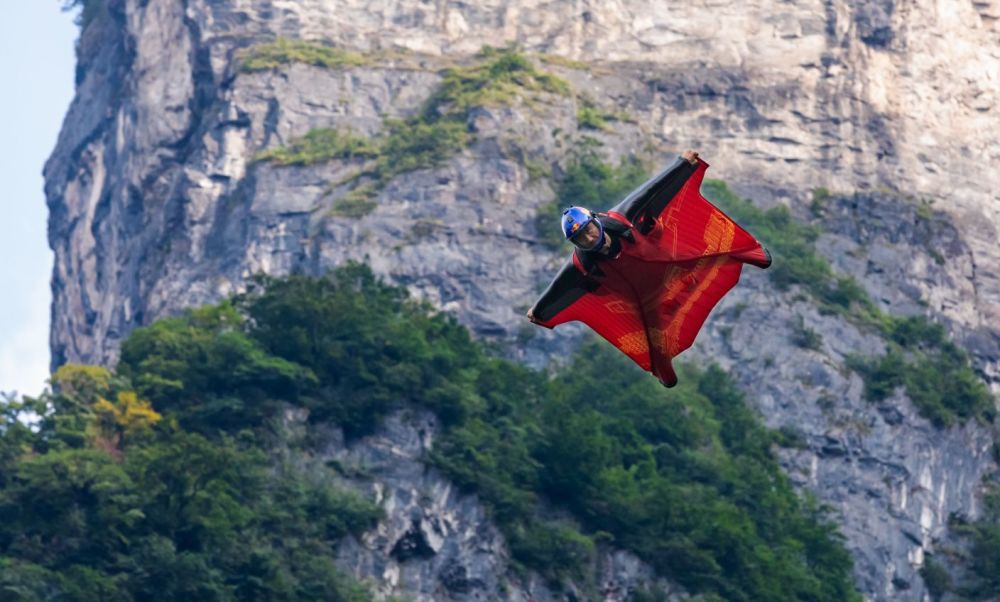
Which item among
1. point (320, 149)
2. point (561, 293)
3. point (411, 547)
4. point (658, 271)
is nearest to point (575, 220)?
point (658, 271)

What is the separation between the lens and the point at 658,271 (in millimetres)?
30906

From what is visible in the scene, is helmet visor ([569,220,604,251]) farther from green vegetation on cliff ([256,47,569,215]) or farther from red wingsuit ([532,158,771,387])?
green vegetation on cliff ([256,47,569,215])

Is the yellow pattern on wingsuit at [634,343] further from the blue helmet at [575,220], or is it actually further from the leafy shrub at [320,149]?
the leafy shrub at [320,149]

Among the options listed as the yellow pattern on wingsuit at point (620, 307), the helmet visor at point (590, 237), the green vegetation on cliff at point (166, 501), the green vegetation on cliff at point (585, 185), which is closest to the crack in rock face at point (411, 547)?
the green vegetation on cliff at point (166, 501)

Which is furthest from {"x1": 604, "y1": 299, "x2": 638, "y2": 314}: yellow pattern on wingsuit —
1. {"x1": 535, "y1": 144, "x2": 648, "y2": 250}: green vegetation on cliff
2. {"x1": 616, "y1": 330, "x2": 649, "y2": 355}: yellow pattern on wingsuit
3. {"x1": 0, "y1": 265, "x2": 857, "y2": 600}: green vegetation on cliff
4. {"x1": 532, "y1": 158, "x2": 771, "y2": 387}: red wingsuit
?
{"x1": 535, "y1": 144, "x2": 648, "y2": 250}: green vegetation on cliff

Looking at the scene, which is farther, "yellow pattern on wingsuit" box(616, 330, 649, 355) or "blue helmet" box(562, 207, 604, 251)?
"yellow pattern on wingsuit" box(616, 330, 649, 355)

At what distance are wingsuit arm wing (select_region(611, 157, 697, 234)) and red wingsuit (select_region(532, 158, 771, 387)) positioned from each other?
0.04 feet

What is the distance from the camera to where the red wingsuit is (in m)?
30.3

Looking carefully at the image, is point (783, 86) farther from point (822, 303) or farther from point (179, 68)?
point (179, 68)

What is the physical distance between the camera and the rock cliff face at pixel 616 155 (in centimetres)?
9431

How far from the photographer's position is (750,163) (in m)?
104

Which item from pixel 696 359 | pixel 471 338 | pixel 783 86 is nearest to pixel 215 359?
pixel 471 338

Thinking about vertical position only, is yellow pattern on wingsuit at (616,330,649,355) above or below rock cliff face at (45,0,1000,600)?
above

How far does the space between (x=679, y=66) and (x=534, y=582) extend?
35450 millimetres
